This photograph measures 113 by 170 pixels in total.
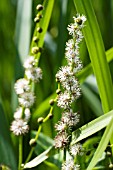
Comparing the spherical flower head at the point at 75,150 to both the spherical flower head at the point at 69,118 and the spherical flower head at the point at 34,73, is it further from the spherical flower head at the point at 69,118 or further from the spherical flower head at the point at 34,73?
the spherical flower head at the point at 34,73

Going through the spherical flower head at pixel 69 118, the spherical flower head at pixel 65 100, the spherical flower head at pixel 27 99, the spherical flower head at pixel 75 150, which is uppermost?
the spherical flower head at pixel 27 99

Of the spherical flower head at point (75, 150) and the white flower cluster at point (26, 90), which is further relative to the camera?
the white flower cluster at point (26, 90)

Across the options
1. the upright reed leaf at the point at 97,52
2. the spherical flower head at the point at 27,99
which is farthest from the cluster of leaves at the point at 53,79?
the spherical flower head at the point at 27,99

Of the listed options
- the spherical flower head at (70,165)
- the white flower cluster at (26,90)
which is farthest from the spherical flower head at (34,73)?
the spherical flower head at (70,165)

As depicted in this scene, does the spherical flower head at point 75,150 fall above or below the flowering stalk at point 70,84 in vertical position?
below

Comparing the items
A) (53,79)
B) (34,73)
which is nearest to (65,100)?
(34,73)

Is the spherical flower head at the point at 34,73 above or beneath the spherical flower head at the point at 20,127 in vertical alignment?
above

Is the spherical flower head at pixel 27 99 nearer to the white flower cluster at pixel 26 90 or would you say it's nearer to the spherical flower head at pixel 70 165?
the white flower cluster at pixel 26 90

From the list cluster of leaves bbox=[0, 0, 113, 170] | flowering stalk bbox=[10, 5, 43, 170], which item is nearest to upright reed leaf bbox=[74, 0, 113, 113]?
cluster of leaves bbox=[0, 0, 113, 170]

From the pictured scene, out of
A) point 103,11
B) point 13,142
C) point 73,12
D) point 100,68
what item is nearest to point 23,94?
point 100,68

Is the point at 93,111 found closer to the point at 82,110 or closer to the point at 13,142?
the point at 82,110
